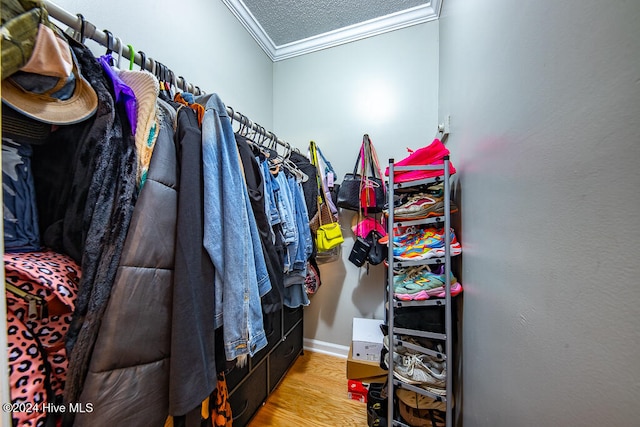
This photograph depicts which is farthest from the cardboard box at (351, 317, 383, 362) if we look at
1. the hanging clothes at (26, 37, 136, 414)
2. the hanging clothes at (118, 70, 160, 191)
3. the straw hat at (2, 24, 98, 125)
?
the straw hat at (2, 24, 98, 125)

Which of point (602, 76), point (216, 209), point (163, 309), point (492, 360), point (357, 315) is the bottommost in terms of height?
point (357, 315)

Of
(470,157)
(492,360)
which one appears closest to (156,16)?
(470,157)

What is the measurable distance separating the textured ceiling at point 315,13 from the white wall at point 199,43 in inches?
7.5

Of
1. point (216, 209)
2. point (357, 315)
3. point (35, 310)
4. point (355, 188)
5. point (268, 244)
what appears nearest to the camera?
point (35, 310)

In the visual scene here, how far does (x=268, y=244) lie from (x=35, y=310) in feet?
1.77

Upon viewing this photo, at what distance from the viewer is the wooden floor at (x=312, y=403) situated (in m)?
1.11

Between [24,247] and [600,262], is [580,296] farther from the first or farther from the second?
[24,247]

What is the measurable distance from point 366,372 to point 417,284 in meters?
0.71

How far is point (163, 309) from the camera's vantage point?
0.50 metres

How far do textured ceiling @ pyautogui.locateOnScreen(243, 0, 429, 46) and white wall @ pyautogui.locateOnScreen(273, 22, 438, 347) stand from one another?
0.14m

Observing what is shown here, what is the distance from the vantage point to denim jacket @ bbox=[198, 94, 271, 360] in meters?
0.59

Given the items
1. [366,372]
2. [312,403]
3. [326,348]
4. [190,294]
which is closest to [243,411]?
[312,403]

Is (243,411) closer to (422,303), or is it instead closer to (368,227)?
(422,303)

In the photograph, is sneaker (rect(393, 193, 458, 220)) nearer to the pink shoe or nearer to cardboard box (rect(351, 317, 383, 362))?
the pink shoe
